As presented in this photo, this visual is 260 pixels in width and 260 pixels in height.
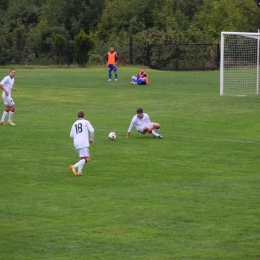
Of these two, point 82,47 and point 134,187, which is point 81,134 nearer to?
point 134,187

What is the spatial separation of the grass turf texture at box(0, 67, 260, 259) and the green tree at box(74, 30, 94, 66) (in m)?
31.1

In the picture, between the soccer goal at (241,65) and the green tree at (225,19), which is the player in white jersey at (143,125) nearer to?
the soccer goal at (241,65)

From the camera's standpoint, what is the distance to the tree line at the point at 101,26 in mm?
66062

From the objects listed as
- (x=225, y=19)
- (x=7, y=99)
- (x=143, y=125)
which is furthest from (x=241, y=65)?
(x=225, y=19)

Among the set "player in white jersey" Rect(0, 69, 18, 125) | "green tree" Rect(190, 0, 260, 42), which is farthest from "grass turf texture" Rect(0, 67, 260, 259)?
"green tree" Rect(190, 0, 260, 42)

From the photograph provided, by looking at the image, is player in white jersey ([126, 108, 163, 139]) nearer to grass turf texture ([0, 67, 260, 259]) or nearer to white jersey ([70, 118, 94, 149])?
grass turf texture ([0, 67, 260, 259])

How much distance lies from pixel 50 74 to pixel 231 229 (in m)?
41.9

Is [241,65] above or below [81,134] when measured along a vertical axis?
above

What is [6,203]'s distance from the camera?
47.4 feet

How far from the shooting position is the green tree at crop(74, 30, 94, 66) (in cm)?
6250

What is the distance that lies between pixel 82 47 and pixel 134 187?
47.5 m

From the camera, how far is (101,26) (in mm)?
74812

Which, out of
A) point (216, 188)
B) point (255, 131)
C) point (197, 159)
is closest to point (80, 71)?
point (255, 131)

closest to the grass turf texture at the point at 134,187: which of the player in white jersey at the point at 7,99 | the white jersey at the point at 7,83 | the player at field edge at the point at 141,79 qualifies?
the player in white jersey at the point at 7,99
